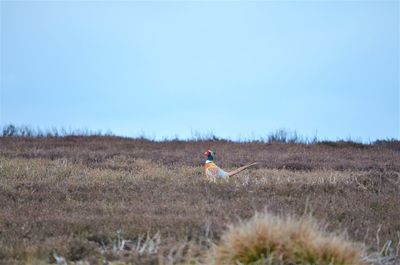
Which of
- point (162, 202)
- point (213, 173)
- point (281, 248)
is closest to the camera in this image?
point (281, 248)

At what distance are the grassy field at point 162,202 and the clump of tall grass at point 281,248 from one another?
0.32 m

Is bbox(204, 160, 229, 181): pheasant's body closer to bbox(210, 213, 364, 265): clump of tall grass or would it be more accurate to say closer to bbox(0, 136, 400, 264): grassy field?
bbox(0, 136, 400, 264): grassy field

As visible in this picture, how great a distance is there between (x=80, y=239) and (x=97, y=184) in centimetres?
378

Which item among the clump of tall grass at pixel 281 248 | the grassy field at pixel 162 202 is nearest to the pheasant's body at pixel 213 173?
the grassy field at pixel 162 202

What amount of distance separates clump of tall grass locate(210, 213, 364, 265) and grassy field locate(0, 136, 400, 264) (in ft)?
1.04

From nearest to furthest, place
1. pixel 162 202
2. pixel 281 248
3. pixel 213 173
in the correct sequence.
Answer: pixel 281 248
pixel 162 202
pixel 213 173

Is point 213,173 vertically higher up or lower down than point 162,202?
higher up

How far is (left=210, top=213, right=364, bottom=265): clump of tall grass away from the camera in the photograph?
6.79 m

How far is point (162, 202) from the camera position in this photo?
984 centimetres

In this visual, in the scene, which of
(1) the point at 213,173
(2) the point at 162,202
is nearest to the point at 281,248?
(2) the point at 162,202

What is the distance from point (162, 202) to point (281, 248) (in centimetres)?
328

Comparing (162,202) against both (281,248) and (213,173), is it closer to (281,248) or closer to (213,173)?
(213,173)

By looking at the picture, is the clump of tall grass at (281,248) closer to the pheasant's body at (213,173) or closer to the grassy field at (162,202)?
the grassy field at (162,202)

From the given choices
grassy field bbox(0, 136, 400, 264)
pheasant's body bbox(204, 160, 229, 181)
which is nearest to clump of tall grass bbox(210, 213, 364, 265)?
grassy field bbox(0, 136, 400, 264)
